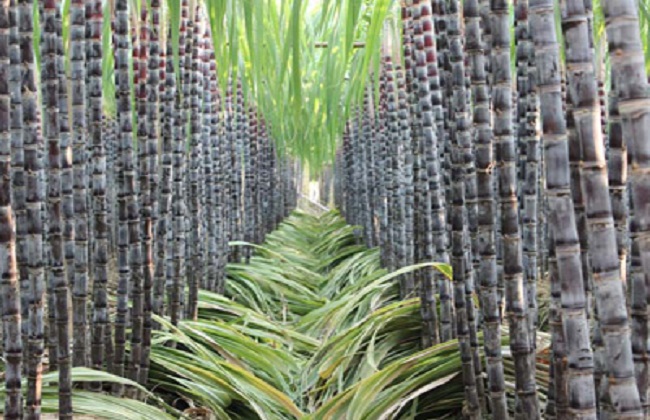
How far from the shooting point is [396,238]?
543 centimetres

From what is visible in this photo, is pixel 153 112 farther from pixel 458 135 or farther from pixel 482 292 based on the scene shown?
pixel 482 292

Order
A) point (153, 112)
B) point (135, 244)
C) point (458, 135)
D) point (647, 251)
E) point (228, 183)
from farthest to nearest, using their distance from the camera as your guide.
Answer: point (228, 183), point (153, 112), point (135, 244), point (458, 135), point (647, 251)

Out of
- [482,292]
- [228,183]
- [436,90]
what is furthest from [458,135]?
[228,183]

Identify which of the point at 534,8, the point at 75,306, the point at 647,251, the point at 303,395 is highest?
the point at 534,8

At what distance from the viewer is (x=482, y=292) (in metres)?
2.36

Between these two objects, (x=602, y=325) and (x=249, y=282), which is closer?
(x=602, y=325)

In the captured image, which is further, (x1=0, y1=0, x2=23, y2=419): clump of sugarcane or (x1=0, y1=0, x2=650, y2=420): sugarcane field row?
(x1=0, y1=0, x2=23, y2=419): clump of sugarcane

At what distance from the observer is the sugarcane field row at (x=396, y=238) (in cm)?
152

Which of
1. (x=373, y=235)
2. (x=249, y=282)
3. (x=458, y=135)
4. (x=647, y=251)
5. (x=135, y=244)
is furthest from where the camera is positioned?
(x=373, y=235)

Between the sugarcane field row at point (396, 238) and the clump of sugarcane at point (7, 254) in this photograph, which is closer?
the sugarcane field row at point (396, 238)

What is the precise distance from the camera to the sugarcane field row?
152 cm

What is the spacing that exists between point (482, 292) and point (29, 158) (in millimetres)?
1205

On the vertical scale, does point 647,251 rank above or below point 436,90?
below

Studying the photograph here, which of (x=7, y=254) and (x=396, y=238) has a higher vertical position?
(x=7, y=254)
